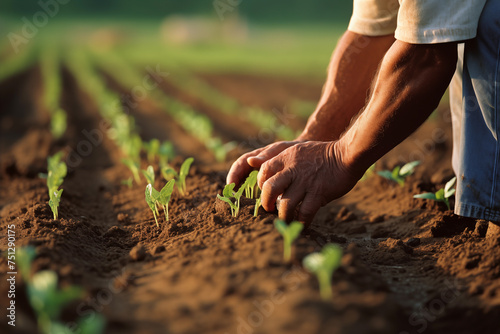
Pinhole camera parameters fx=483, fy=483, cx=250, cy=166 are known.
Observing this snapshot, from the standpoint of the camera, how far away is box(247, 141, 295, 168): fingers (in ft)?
8.93

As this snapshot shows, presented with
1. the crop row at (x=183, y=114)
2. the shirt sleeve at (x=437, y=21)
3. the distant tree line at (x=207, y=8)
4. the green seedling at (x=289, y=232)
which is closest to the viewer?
the green seedling at (x=289, y=232)

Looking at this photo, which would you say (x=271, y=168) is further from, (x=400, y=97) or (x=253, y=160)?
(x=400, y=97)

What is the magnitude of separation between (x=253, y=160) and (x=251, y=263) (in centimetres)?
87

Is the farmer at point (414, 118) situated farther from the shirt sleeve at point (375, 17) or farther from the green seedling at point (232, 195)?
the green seedling at point (232, 195)

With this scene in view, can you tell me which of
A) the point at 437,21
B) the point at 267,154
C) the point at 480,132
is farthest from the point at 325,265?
the point at 480,132

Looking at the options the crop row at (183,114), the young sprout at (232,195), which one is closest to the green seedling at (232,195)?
the young sprout at (232,195)

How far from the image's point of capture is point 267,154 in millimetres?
2760

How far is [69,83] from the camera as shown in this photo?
1321cm

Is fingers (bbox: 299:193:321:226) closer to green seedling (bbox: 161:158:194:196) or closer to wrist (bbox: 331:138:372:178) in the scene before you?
wrist (bbox: 331:138:372:178)

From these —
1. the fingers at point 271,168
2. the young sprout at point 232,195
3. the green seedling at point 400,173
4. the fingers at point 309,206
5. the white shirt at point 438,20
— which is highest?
the white shirt at point 438,20

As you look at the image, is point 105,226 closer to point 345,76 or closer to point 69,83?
point 345,76

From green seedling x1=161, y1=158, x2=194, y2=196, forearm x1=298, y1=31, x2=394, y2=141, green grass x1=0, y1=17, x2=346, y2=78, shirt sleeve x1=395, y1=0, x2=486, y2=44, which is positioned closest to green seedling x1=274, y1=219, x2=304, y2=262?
shirt sleeve x1=395, y1=0, x2=486, y2=44

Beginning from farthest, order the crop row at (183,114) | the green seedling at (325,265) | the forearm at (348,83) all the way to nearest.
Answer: the crop row at (183,114) → the forearm at (348,83) → the green seedling at (325,265)

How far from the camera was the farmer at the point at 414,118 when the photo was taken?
230 cm
